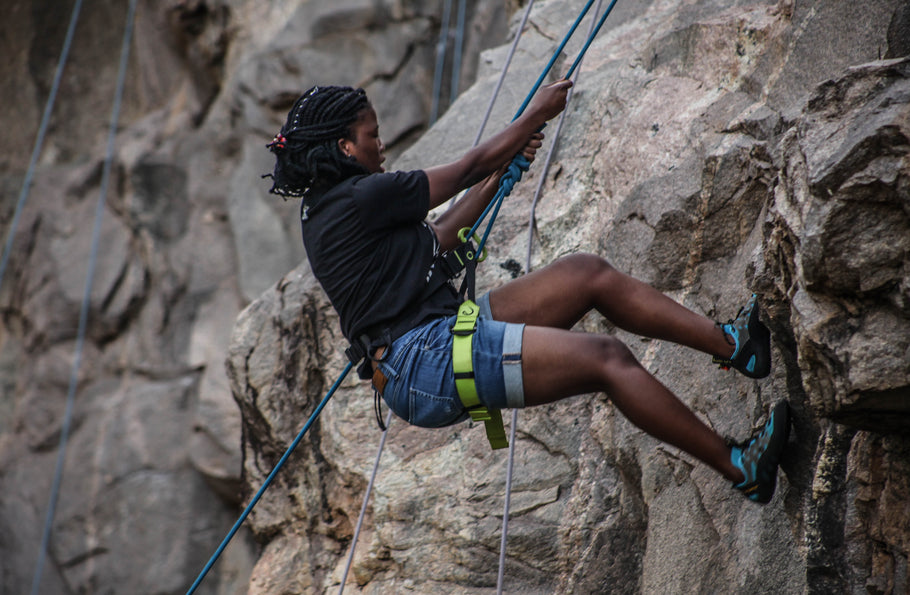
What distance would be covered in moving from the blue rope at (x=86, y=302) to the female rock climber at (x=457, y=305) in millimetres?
5477

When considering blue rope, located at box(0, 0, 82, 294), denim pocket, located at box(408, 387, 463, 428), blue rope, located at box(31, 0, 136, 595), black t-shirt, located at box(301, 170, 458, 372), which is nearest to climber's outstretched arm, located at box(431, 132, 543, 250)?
black t-shirt, located at box(301, 170, 458, 372)

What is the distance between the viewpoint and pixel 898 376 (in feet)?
6.92

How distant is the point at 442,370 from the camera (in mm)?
2580

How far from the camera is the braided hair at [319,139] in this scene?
2716mm

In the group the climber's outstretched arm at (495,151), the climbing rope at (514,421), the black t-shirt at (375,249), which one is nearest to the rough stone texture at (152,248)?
the climbing rope at (514,421)

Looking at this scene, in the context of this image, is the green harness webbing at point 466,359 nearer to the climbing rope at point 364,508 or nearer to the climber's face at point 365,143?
the climber's face at point 365,143

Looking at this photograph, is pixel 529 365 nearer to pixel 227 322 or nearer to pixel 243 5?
pixel 227 322

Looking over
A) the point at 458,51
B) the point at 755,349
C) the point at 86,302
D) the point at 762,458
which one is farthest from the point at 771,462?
the point at 86,302

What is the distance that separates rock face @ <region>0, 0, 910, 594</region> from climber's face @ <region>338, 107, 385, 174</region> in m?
1.17

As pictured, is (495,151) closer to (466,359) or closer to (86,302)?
(466,359)

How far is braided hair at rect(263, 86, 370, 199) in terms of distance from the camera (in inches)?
107

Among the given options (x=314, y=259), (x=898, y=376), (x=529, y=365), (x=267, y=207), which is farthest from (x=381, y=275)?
(x=267, y=207)

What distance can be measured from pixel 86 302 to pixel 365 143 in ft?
18.7

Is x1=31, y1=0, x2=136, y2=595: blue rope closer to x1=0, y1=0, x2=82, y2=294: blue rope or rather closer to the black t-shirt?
x1=0, y1=0, x2=82, y2=294: blue rope
